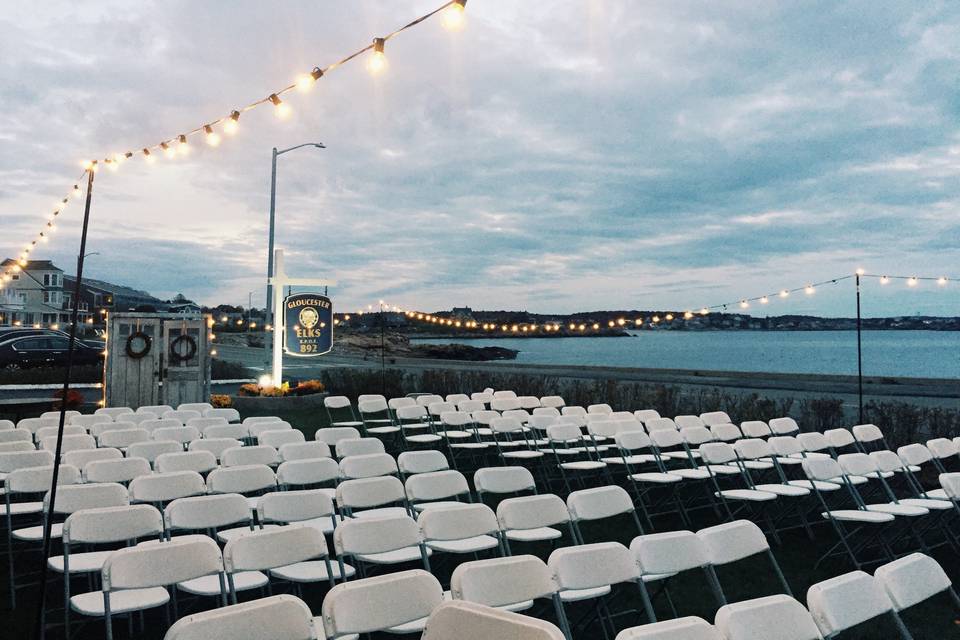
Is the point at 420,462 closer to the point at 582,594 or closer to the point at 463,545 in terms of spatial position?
the point at 463,545

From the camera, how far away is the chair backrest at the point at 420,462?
17.1 ft

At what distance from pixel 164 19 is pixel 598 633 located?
7526mm

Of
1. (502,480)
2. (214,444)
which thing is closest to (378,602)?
(502,480)

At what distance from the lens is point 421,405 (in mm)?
8727

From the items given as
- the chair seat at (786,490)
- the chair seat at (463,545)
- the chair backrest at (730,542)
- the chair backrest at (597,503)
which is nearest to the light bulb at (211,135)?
the chair seat at (463,545)

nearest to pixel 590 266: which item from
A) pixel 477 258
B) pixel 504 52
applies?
pixel 477 258

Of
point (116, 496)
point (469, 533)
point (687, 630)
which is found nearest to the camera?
point (687, 630)

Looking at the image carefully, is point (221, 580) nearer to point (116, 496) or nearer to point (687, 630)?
point (116, 496)

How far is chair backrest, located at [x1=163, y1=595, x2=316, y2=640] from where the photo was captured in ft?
6.47

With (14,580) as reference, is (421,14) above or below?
above

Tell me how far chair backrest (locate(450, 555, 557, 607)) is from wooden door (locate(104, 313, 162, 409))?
10.6 m

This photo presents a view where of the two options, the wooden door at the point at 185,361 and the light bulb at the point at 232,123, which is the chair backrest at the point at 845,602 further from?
the wooden door at the point at 185,361

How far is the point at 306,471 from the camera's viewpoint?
4855 millimetres

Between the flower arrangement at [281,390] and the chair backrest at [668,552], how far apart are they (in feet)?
34.3
